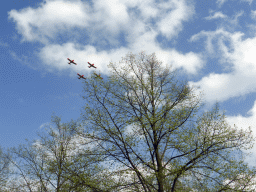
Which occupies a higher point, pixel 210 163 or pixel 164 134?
pixel 164 134

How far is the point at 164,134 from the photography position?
39.3 ft

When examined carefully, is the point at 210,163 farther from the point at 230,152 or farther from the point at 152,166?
the point at 152,166

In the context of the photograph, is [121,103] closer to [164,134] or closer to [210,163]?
[164,134]

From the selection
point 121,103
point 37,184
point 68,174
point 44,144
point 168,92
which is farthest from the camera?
point 44,144

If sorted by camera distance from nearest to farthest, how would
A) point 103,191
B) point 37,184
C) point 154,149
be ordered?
1. point 103,191
2. point 154,149
3. point 37,184

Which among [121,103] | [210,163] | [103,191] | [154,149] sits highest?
[121,103]

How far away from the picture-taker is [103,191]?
10391mm

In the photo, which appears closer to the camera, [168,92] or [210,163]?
[210,163]

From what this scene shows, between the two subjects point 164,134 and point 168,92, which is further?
point 168,92

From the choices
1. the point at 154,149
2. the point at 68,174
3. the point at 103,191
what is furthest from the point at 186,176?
the point at 68,174

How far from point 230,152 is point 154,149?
4.03m

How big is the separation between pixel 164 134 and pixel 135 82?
4043 mm

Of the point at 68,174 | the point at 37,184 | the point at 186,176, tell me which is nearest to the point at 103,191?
A: the point at 68,174

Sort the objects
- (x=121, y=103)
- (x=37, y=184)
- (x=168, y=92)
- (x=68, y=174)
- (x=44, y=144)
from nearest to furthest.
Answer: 1. (x=68, y=174)
2. (x=121, y=103)
3. (x=168, y=92)
4. (x=37, y=184)
5. (x=44, y=144)
